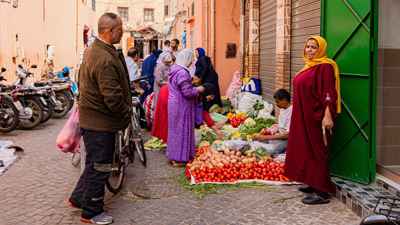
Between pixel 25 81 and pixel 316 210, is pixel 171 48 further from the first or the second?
pixel 316 210

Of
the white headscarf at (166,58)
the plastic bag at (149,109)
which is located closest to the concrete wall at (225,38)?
the plastic bag at (149,109)

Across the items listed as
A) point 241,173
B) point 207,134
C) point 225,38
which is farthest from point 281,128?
point 225,38

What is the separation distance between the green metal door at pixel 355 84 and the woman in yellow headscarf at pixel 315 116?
301 millimetres

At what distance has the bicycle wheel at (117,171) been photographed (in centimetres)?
645

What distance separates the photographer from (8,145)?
31.6 feet

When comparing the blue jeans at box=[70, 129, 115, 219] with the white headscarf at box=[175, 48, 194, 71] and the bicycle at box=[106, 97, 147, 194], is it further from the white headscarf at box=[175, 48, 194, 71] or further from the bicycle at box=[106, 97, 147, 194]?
the white headscarf at box=[175, 48, 194, 71]

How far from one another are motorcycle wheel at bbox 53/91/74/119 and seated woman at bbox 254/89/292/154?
25.9 feet

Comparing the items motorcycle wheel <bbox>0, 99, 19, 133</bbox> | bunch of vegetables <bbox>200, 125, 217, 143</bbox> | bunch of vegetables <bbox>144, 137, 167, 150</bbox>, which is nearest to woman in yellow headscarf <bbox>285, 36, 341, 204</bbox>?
bunch of vegetables <bbox>200, 125, 217, 143</bbox>

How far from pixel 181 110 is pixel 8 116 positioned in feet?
16.3

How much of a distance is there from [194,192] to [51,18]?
1895 cm

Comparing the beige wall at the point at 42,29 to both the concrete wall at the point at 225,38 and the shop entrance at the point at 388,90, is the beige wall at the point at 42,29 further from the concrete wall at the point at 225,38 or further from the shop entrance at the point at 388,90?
the shop entrance at the point at 388,90

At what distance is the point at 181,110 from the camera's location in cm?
796

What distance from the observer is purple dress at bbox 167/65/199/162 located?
789 centimetres

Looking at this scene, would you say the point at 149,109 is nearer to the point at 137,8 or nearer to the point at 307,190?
the point at 307,190
